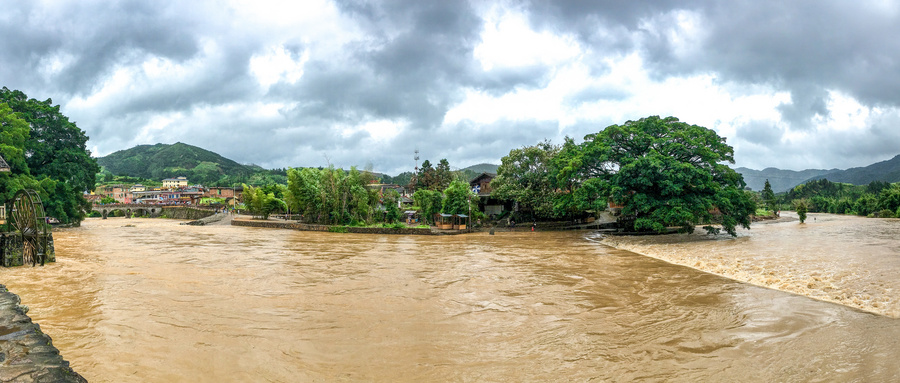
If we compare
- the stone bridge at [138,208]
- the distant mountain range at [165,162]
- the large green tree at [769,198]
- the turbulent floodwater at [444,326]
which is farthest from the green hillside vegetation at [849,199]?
the distant mountain range at [165,162]

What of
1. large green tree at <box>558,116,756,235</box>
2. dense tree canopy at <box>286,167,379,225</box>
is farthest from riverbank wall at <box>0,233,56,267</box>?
large green tree at <box>558,116,756,235</box>

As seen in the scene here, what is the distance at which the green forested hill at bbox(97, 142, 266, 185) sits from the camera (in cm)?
14250

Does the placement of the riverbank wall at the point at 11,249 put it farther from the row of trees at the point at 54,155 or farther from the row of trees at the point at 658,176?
the row of trees at the point at 658,176

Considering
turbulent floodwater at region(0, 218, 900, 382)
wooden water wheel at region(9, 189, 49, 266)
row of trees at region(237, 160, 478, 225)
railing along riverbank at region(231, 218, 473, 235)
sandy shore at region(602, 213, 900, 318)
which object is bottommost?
turbulent floodwater at region(0, 218, 900, 382)

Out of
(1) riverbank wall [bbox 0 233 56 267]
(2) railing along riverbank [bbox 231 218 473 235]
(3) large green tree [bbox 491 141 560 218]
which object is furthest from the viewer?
(3) large green tree [bbox 491 141 560 218]

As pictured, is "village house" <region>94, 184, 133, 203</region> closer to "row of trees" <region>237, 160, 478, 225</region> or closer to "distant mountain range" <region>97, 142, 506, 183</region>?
"distant mountain range" <region>97, 142, 506, 183</region>

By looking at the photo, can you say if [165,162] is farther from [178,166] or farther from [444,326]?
[444,326]

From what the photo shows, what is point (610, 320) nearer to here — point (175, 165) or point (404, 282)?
point (404, 282)

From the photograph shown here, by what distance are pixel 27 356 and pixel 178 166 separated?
176266 mm

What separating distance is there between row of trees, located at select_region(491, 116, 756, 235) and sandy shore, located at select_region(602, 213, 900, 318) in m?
2.22

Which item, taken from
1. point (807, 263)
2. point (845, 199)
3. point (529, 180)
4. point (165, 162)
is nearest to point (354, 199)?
point (529, 180)

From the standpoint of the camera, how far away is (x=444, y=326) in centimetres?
824

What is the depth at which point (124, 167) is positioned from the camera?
161 m

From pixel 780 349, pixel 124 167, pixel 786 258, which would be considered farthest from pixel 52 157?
pixel 124 167
